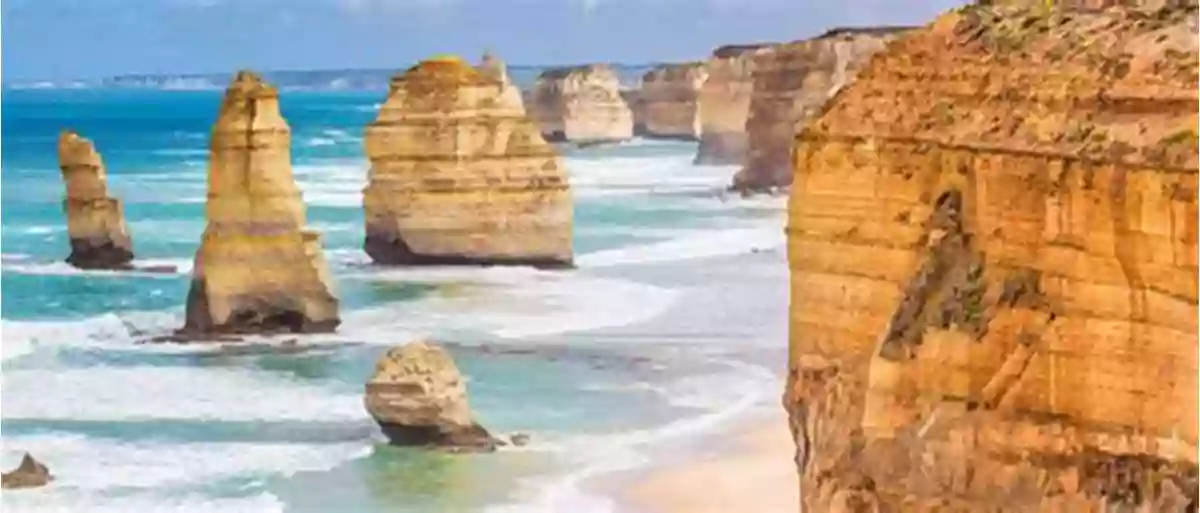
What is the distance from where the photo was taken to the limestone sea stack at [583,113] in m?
114

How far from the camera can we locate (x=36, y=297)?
46281mm

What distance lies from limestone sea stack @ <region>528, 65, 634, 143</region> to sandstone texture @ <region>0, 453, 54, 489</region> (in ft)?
287

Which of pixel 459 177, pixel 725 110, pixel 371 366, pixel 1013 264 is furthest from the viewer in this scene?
pixel 725 110

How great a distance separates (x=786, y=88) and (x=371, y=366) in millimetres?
38588

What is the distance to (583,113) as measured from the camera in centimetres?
11444

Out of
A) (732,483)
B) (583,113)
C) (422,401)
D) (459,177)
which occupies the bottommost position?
(732,483)

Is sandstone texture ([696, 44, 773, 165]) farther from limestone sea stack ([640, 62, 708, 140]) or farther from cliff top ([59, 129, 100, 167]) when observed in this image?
cliff top ([59, 129, 100, 167])

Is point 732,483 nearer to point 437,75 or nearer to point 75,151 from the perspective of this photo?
point 75,151

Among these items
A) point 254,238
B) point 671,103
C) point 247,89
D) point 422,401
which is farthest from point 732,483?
point 671,103

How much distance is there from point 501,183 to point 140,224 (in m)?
20.8

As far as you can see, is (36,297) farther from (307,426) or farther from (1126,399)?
(1126,399)

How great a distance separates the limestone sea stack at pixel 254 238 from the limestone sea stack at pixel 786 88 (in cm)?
3277

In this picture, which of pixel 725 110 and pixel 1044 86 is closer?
pixel 1044 86

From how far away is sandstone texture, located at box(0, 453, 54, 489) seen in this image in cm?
2597
